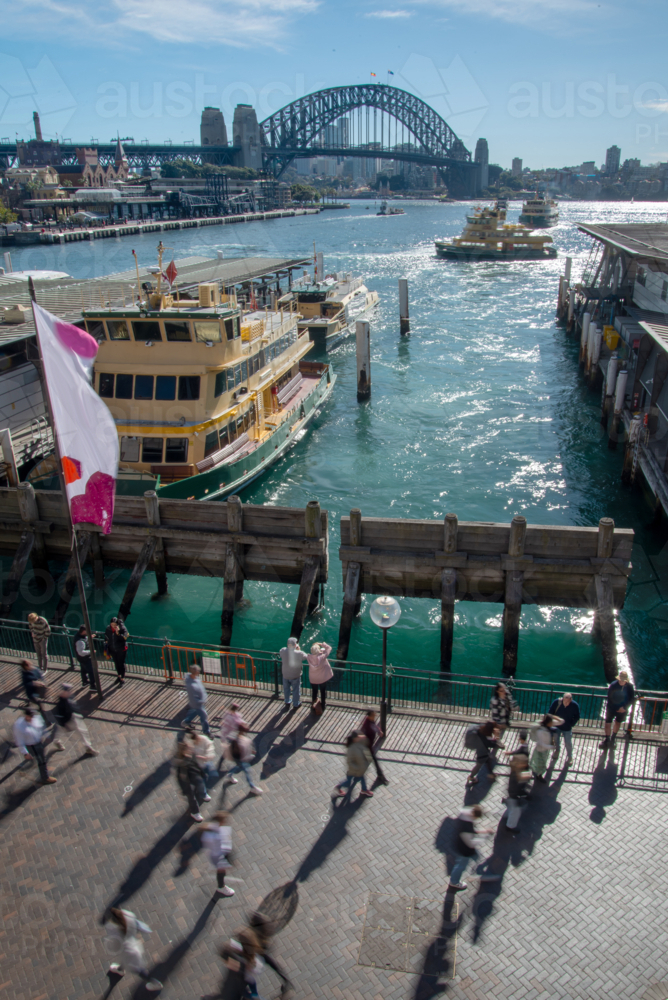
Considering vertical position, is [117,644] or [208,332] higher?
[208,332]

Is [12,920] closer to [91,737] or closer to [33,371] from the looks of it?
[91,737]

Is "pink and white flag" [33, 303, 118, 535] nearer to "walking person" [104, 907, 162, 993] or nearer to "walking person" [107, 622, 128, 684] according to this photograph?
"walking person" [107, 622, 128, 684]

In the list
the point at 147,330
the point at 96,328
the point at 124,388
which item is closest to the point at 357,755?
the point at 124,388

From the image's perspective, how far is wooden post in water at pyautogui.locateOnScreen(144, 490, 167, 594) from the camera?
62.7ft

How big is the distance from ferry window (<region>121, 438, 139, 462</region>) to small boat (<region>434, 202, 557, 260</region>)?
101 m

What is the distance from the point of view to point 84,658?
13.3 metres

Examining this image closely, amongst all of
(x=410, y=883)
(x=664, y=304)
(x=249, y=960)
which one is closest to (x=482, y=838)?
(x=410, y=883)

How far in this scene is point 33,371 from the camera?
1145 inches

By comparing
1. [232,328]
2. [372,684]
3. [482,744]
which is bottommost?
[372,684]

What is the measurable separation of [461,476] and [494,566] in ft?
49.8

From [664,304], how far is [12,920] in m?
33.5

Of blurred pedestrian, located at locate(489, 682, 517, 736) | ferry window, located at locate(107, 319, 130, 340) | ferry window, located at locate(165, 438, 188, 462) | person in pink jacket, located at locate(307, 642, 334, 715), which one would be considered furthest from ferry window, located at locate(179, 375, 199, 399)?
blurred pedestrian, located at locate(489, 682, 517, 736)

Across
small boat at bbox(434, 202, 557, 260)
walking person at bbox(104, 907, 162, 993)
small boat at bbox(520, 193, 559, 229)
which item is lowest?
walking person at bbox(104, 907, 162, 993)

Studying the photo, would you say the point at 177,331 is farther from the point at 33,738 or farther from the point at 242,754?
the point at 242,754
